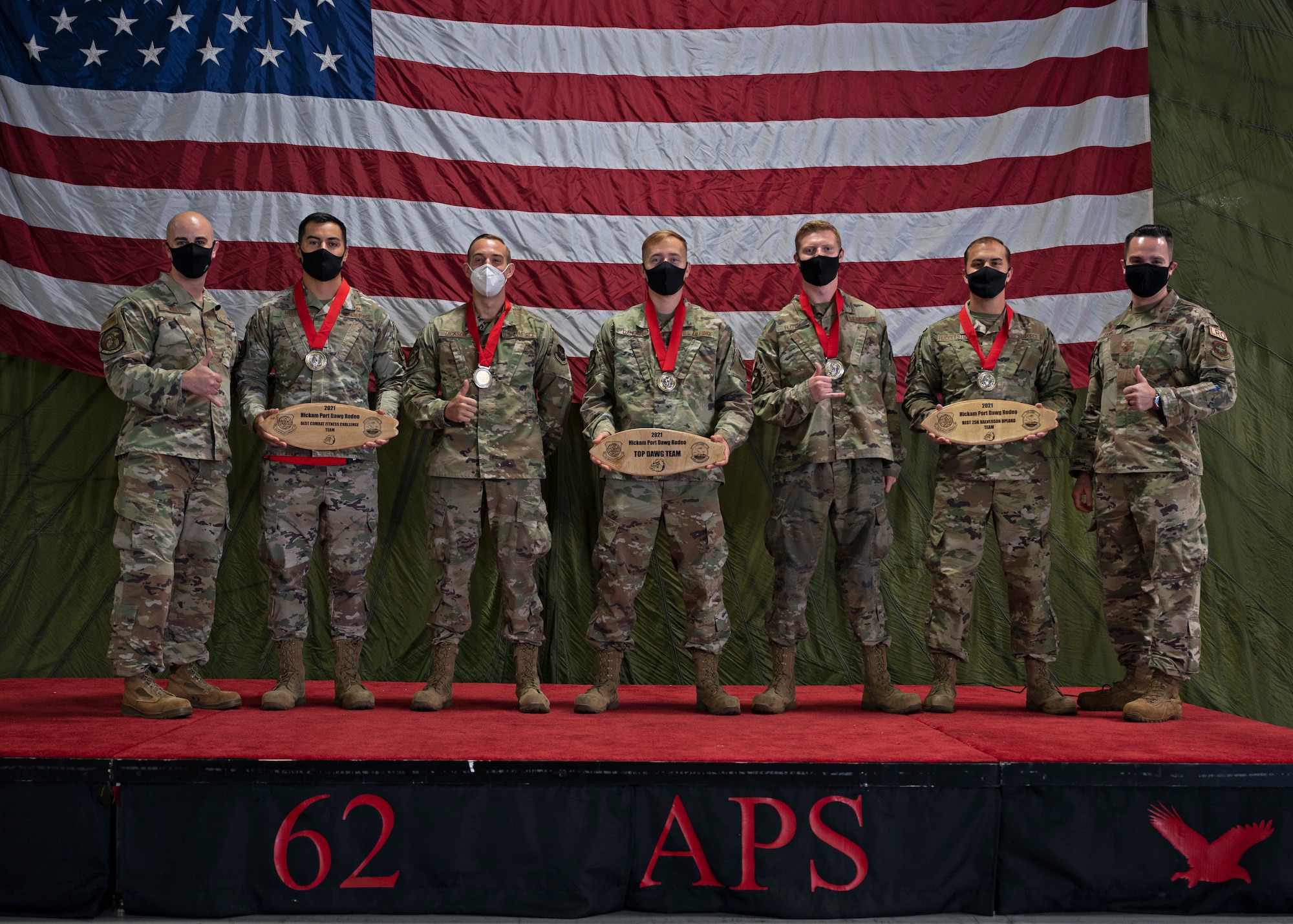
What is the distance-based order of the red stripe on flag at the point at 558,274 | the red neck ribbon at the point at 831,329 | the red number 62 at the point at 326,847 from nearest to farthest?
the red number 62 at the point at 326,847 → the red neck ribbon at the point at 831,329 → the red stripe on flag at the point at 558,274

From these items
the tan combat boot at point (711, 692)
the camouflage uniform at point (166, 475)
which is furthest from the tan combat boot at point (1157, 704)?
the camouflage uniform at point (166, 475)

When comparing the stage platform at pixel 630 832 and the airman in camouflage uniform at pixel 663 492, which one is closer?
the stage platform at pixel 630 832

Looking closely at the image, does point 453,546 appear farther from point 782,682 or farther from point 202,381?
point 782,682

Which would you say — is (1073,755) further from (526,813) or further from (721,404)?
(721,404)

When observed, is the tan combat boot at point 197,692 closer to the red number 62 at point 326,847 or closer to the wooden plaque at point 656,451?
the red number 62 at point 326,847

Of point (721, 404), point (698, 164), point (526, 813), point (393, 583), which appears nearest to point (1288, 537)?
point (721, 404)

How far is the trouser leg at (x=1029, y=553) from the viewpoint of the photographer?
423cm

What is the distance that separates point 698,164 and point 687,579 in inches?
94.0

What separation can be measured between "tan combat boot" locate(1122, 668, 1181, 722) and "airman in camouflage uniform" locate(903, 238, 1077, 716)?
28 centimetres

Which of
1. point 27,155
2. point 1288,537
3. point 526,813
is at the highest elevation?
point 27,155

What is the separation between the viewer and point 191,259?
161 inches

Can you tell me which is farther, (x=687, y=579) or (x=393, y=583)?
(x=393, y=583)

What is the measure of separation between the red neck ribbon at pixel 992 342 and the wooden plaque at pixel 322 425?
8.44 ft

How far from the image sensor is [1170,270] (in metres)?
4.23
